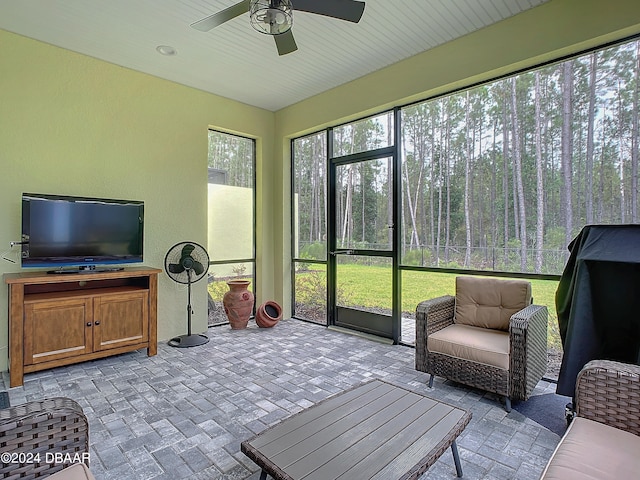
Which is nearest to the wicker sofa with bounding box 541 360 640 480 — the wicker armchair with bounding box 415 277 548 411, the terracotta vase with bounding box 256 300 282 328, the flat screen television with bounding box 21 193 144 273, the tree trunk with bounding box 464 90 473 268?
the wicker armchair with bounding box 415 277 548 411

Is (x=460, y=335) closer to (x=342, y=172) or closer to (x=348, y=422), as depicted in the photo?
(x=348, y=422)

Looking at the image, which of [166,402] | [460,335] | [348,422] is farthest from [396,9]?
[166,402]

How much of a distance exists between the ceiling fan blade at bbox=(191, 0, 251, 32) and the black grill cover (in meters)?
2.68

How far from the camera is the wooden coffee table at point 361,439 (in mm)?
1344

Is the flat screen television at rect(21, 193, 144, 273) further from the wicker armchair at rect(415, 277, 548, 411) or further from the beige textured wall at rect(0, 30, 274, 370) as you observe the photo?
the wicker armchair at rect(415, 277, 548, 411)

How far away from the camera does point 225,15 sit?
2.27 m

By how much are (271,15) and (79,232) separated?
9.18 feet

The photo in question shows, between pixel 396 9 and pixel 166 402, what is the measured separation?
3665 mm

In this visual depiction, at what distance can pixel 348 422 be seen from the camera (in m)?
1.69

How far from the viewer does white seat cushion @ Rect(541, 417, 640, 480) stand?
115cm

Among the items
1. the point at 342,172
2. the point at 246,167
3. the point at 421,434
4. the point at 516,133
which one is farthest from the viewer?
the point at 246,167

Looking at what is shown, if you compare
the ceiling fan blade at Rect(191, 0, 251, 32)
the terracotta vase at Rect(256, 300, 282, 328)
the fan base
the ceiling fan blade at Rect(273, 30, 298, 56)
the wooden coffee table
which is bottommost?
the fan base

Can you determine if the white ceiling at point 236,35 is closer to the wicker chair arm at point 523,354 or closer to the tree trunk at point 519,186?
the tree trunk at point 519,186

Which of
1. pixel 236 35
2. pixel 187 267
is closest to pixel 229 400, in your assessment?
pixel 187 267
